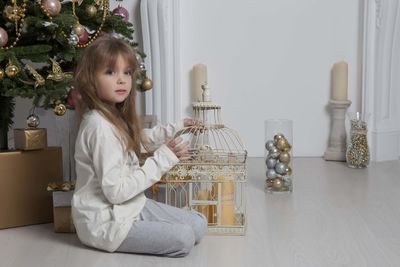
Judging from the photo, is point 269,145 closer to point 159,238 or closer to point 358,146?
point 358,146

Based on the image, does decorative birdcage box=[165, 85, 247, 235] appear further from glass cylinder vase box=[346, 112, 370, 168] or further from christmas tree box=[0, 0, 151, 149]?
glass cylinder vase box=[346, 112, 370, 168]

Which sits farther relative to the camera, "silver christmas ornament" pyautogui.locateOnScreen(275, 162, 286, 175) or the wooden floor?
"silver christmas ornament" pyautogui.locateOnScreen(275, 162, 286, 175)

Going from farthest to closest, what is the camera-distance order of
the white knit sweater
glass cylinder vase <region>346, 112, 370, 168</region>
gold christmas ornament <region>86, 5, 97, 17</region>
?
1. glass cylinder vase <region>346, 112, 370, 168</region>
2. gold christmas ornament <region>86, 5, 97, 17</region>
3. the white knit sweater

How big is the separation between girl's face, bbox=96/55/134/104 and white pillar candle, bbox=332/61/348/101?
5.86 feet

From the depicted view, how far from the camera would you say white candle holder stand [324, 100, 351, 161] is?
362 cm

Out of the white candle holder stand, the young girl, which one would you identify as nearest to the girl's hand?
the young girl

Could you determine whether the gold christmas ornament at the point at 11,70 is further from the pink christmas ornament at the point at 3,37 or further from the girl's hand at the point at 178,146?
the girl's hand at the point at 178,146

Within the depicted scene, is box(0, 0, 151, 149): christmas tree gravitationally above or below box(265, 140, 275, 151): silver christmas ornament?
above

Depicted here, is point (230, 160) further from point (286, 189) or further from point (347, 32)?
point (347, 32)

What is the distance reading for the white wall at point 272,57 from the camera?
3623 mm

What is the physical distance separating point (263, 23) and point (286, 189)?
115 centimetres

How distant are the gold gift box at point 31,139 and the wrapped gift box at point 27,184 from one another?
0.02 metres

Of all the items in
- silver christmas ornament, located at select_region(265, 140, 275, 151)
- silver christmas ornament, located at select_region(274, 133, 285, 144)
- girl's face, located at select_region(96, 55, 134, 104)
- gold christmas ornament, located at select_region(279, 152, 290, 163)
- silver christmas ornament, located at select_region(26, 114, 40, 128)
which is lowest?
gold christmas ornament, located at select_region(279, 152, 290, 163)

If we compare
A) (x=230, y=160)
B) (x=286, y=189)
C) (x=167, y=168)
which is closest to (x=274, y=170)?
(x=286, y=189)
